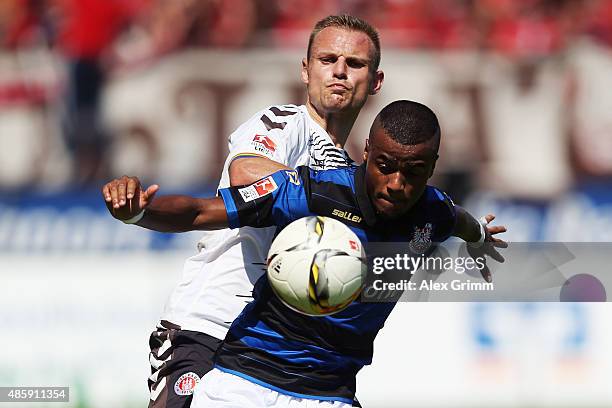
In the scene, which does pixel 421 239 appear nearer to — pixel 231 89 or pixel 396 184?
pixel 396 184

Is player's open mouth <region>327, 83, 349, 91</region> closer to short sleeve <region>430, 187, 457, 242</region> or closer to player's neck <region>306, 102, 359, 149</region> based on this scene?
player's neck <region>306, 102, 359, 149</region>

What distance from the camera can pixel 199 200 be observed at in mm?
4184

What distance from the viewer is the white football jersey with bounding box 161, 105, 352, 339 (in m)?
5.05

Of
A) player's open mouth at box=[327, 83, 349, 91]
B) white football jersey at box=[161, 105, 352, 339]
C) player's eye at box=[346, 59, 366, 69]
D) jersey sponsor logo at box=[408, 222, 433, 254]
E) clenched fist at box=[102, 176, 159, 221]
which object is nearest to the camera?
clenched fist at box=[102, 176, 159, 221]

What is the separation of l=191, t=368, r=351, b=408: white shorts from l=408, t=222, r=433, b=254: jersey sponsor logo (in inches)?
32.5

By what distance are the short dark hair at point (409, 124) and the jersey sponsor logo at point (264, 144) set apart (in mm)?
797

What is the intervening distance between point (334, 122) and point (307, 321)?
4.75 ft

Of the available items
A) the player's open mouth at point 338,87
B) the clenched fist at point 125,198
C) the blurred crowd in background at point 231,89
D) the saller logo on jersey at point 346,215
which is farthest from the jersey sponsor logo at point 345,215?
the blurred crowd in background at point 231,89

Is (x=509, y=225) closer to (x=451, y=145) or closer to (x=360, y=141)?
(x=451, y=145)

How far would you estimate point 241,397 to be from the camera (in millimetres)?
4395

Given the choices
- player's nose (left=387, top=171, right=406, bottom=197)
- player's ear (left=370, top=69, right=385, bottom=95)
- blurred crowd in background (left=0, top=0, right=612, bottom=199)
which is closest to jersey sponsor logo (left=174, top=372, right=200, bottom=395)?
player's nose (left=387, top=171, right=406, bottom=197)

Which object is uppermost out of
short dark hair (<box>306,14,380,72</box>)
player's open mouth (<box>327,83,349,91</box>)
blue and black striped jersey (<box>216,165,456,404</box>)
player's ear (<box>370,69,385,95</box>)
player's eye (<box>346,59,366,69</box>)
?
short dark hair (<box>306,14,380,72</box>)

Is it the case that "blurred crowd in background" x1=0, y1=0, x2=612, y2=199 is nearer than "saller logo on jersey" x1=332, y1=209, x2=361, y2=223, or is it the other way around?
"saller logo on jersey" x1=332, y1=209, x2=361, y2=223

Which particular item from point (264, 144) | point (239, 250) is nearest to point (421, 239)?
point (264, 144)
